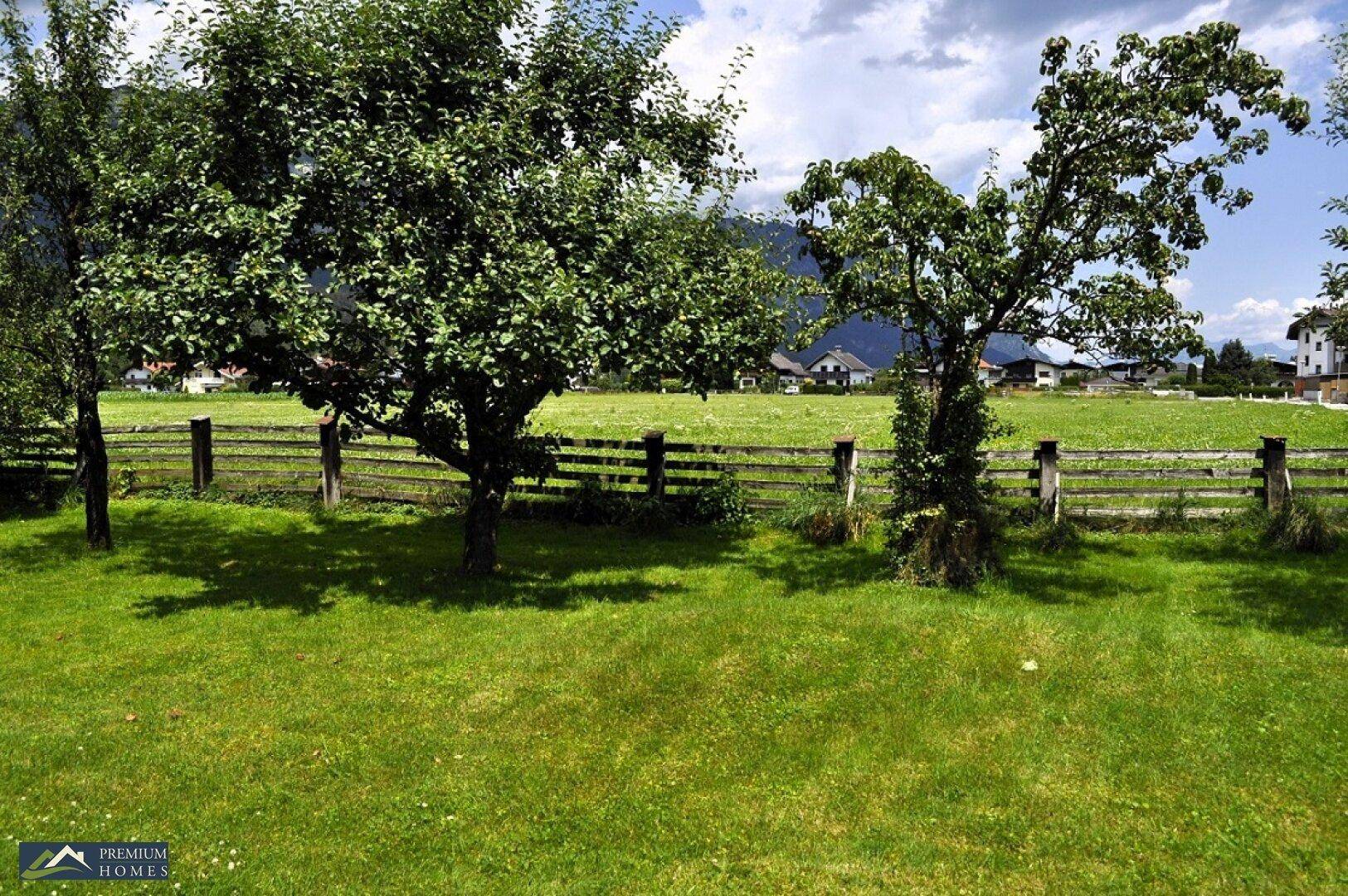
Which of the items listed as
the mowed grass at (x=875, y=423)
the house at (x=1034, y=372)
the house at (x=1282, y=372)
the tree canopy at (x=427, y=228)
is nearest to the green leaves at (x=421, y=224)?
the tree canopy at (x=427, y=228)

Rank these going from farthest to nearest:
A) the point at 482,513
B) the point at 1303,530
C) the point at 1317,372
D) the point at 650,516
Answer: the point at 1317,372
the point at 650,516
the point at 1303,530
the point at 482,513

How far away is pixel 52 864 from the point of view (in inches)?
235

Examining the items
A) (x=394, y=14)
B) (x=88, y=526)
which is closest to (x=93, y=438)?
(x=88, y=526)

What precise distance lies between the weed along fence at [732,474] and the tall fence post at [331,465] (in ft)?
0.09

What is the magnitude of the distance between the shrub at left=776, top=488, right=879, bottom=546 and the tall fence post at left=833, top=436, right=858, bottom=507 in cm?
20

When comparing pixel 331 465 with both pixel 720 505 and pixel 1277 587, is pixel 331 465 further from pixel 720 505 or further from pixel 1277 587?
pixel 1277 587

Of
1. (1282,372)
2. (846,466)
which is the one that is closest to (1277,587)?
(846,466)

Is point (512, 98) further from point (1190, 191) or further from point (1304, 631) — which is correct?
point (1304, 631)

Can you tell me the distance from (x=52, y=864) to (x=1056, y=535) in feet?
47.8

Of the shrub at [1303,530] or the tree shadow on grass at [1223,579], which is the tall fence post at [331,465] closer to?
the tree shadow on grass at [1223,579]

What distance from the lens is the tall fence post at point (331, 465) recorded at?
63.9ft

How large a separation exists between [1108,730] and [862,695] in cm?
221

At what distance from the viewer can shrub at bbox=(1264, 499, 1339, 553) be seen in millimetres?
13953

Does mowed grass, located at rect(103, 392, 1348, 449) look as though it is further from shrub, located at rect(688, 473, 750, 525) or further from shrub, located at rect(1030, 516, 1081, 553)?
shrub, located at rect(688, 473, 750, 525)
